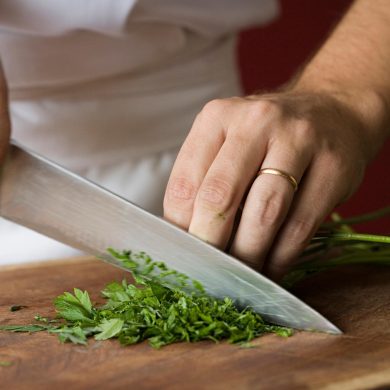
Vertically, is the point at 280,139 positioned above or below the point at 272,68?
above

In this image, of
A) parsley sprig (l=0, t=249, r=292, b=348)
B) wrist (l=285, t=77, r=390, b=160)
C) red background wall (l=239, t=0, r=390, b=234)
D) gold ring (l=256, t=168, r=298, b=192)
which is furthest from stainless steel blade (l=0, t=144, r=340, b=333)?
red background wall (l=239, t=0, r=390, b=234)

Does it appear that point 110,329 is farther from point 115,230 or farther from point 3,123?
point 3,123

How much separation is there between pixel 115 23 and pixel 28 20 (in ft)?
0.52

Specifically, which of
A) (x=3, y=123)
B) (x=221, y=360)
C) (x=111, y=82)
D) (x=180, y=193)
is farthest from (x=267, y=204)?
(x=111, y=82)

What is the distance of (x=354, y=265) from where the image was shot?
143cm

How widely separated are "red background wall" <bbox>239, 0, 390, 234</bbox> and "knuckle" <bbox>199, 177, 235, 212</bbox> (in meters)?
2.04

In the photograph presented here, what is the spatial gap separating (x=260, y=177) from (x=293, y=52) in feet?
6.86

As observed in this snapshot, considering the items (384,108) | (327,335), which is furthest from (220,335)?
(384,108)

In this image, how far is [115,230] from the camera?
111cm

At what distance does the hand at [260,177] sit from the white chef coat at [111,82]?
0.47m

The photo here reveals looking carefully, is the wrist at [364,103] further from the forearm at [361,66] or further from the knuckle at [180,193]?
the knuckle at [180,193]

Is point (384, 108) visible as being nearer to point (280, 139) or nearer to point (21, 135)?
point (280, 139)

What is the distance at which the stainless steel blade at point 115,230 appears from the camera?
1.05 meters

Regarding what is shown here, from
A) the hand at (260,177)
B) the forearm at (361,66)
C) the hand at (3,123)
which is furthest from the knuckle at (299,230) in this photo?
the hand at (3,123)
